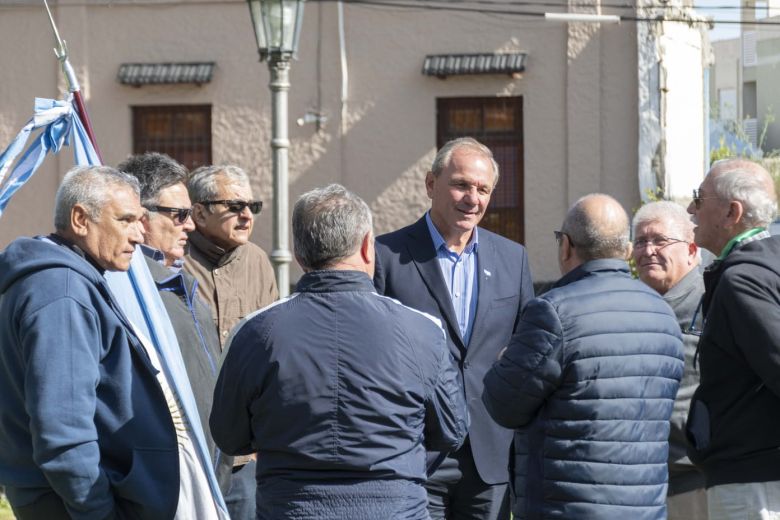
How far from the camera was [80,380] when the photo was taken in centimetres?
362

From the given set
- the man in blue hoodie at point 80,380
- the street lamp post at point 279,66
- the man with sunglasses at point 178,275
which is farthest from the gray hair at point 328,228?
the street lamp post at point 279,66

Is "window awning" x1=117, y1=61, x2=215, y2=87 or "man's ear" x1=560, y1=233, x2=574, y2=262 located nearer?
"man's ear" x1=560, y1=233, x2=574, y2=262

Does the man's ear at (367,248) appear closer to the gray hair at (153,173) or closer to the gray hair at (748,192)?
the gray hair at (748,192)

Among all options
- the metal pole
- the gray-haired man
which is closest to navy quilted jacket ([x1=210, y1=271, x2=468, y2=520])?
the gray-haired man

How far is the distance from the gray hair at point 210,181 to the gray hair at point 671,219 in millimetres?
1801

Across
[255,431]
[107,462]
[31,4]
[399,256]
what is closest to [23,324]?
[107,462]

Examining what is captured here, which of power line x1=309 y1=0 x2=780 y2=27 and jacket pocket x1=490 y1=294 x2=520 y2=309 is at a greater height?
power line x1=309 y1=0 x2=780 y2=27

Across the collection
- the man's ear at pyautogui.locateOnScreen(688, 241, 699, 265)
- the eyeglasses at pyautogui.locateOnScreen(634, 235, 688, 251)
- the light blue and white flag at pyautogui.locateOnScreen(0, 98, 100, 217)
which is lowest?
the man's ear at pyautogui.locateOnScreen(688, 241, 699, 265)

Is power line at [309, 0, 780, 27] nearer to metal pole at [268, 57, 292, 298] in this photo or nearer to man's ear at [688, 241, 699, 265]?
metal pole at [268, 57, 292, 298]

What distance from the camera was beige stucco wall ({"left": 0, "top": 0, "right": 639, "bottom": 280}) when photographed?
Result: 13.2 meters

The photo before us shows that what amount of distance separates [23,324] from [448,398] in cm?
126

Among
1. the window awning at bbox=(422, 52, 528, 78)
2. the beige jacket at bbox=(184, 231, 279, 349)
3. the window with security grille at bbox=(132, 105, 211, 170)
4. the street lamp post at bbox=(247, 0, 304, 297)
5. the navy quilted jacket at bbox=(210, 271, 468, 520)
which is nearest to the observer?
the navy quilted jacket at bbox=(210, 271, 468, 520)

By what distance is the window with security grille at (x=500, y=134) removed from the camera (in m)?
13.4

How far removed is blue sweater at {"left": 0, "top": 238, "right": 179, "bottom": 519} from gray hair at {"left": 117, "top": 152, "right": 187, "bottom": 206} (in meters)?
1.35
